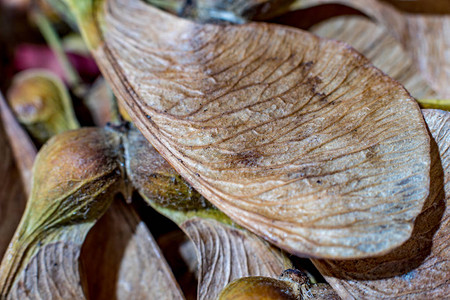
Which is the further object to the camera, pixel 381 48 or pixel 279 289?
pixel 381 48

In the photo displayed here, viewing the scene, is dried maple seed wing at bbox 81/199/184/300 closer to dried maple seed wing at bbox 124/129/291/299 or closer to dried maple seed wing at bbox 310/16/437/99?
dried maple seed wing at bbox 124/129/291/299

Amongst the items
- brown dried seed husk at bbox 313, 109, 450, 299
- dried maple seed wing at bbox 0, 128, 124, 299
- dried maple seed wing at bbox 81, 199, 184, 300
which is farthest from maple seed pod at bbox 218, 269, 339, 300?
dried maple seed wing at bbox 0, 128, 124, 299

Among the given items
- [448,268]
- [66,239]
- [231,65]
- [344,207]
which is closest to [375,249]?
[344,207]

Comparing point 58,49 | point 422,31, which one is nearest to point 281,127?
point 422,31

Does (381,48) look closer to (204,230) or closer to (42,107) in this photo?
(204,230)

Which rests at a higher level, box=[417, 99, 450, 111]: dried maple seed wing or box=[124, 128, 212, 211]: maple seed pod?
box=[124, 128, 212, 211]: maple seed pod
